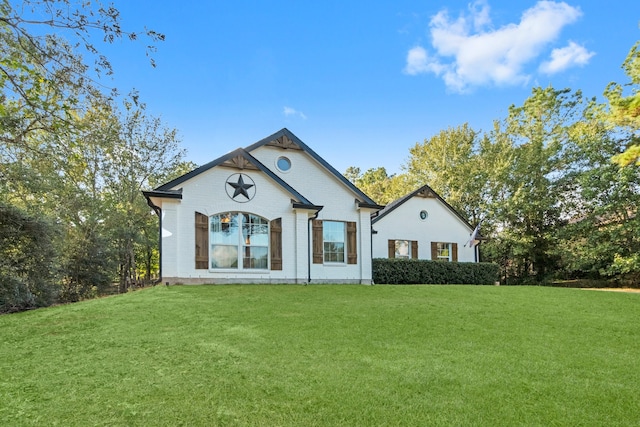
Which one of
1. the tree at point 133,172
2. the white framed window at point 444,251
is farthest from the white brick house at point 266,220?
the tree at point 133,172

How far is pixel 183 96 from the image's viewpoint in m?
13.8

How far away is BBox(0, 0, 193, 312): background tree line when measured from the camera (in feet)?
16.3

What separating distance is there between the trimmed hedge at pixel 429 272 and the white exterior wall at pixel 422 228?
72.6 inches

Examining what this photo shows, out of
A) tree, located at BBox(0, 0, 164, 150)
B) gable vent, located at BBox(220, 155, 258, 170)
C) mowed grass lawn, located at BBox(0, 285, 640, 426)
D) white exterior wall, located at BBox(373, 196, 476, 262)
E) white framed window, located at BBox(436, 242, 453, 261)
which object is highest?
gable vent, located at BBox(220, 155, 258, 170)

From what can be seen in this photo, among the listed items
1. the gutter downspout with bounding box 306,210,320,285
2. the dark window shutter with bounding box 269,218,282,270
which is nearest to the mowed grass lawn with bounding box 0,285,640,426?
the dark window shutter with bounding box 269,218,282,270

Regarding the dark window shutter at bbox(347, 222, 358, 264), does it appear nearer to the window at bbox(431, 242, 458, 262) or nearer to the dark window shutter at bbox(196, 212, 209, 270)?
the dark window shutter at bbox(196, 212, 209, 270)

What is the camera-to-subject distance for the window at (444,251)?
21281mm

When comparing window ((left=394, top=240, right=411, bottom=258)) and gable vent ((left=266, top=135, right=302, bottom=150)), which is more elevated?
gable vent ((left=266, top=135, right=302, bottom=150))

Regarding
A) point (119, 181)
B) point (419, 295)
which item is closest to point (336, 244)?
point (419, 295)

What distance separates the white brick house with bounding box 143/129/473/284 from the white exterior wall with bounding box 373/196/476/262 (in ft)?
13.9

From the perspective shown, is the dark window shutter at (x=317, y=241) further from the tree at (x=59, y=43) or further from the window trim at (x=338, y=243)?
the tree at (x=59, y=43)

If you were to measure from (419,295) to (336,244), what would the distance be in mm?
5056

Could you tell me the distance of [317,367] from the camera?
4.37m

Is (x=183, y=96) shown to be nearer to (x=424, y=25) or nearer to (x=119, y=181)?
(x=424, y=25)
